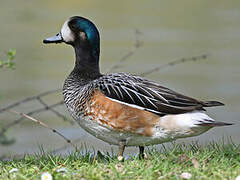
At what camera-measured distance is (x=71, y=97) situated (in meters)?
Answer: 4.72

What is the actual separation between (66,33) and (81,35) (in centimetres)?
14

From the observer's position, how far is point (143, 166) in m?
3.84

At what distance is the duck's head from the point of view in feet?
16.1

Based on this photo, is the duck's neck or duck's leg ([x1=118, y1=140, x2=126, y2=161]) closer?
duck's leg ([x1=118, y1=140, x2=126, y2=161])

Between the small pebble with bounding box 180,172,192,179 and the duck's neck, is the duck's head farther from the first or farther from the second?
the small pebble with bounding box 180,172,192,179

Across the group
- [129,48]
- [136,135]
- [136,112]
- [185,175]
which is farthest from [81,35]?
[129,48]

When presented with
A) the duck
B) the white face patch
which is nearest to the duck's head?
the white face patch

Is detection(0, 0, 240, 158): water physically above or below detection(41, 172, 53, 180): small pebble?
below

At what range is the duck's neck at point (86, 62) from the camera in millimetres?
5008

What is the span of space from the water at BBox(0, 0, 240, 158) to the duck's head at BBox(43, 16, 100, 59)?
2.21m

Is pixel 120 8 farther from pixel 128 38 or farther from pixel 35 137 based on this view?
pixel 35 137

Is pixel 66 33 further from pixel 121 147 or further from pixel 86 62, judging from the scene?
pixel 121 147

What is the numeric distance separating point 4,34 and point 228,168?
Answer: 36.0 ft

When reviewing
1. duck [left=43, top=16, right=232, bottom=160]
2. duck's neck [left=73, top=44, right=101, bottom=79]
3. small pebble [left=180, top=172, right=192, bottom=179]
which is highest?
duck's neck [left=73, top=44, right=101, bottom=79]
